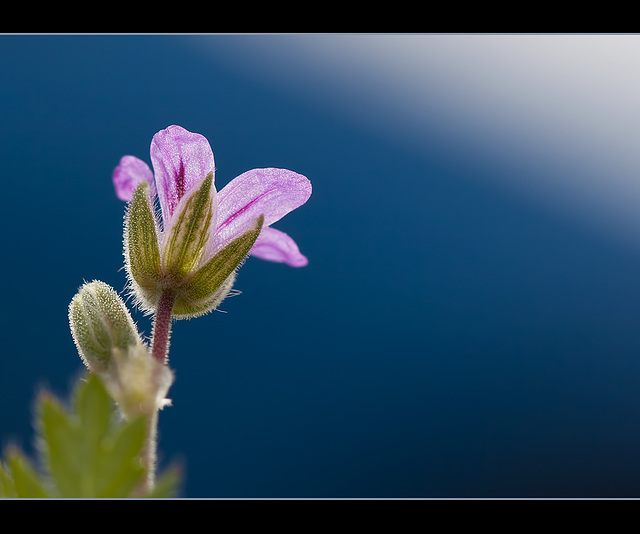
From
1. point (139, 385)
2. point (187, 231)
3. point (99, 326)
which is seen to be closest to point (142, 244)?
point (187, 231)

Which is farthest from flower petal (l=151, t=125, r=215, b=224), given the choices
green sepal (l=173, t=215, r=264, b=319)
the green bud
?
the green bud

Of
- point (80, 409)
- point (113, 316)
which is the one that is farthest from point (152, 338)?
point (80, 409)

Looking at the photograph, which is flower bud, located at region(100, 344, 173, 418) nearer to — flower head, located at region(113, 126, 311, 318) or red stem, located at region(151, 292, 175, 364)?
red stem, located at region(151, 292, 175, 364)

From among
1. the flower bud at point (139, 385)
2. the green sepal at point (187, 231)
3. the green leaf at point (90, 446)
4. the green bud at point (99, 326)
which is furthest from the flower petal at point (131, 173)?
the green leaf at point (90, 446)

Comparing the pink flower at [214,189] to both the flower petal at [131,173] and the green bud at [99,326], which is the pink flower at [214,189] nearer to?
the flower petal at [131,173]

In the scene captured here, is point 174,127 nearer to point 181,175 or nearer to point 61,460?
point 181,175

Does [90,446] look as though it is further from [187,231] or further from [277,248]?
[277,248]
